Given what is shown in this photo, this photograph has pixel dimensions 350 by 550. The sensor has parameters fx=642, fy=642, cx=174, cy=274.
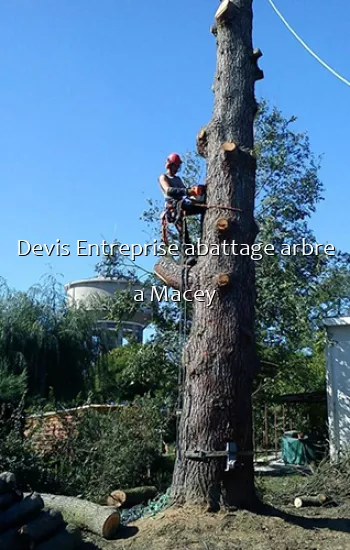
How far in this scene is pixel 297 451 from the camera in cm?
1377

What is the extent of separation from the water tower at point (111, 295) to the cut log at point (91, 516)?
714 centimetres

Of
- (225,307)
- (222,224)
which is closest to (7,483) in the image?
(225,307)

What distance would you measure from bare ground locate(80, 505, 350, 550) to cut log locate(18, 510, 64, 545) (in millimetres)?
391

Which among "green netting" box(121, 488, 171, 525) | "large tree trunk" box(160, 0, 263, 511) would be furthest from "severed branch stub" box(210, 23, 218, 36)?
"green netting" box(121, 488, 171, 525)

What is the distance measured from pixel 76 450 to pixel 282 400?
24.7 ft

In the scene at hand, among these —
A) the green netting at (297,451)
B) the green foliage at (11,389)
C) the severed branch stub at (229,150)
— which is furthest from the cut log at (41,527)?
the green netting at (297,451)

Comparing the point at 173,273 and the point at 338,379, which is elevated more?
the point at 173,273

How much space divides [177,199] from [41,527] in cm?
368

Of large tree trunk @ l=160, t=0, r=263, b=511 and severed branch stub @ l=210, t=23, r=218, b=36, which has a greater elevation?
severed branch stub @ l=210, t=23, r=218, b=36

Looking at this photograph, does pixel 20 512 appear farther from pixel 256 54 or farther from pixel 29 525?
pixel 256 54

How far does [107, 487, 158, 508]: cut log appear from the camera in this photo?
26.4ft

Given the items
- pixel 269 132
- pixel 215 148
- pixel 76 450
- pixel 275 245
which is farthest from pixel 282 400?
pixel 215 148

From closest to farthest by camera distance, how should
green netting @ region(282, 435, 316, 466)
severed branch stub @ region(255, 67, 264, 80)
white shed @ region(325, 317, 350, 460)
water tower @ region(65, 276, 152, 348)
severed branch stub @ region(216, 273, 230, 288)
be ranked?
severed branch stub @ region(216, 273, 230, 288) → severed branch stub @ region(255, 67, 264, 80) → white shed @ region(325, 317, 350, 460) → green netting @ region(282, 435, 316, 466) → water tower @ region(65, 276, 152, 348)

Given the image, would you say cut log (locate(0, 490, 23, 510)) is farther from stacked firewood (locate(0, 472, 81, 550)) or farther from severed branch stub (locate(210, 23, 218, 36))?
severed branch stub (locate(210, 23, 218, 36))
